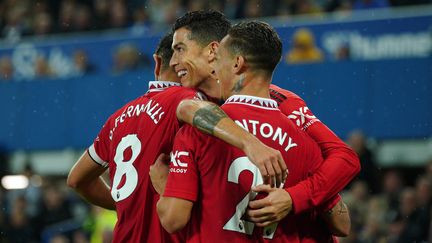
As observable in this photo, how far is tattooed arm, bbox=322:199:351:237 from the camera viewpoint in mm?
3965

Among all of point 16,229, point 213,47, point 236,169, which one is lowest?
point 16,229

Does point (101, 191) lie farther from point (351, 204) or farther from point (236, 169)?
point (351, 204)

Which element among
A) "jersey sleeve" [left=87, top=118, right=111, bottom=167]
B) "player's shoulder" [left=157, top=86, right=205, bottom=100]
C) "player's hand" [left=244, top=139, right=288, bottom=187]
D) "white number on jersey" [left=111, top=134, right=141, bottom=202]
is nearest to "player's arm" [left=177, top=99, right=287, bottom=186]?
"player's hand" [left=244, top=139, right=288, bottom=187]

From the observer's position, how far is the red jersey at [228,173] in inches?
148

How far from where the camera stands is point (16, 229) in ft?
38.1

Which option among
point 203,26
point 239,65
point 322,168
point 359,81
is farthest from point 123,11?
point 322,168

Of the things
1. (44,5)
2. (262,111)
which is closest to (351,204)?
(262,111)

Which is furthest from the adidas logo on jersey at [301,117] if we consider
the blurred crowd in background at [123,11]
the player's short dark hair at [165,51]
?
the blurred crowd in background at [123,11]

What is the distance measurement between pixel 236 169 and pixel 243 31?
1.87 ft

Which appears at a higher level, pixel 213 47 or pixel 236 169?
pixel 213 47

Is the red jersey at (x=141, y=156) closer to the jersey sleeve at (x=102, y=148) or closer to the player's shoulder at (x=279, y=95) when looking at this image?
the jersey sleeve at (x=102, y=148)

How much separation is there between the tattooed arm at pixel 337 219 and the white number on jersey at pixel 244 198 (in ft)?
0.99

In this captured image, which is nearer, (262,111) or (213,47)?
(262,111)

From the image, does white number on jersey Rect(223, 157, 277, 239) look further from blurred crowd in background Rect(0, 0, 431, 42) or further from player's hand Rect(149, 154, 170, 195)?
blurred crowd in background Rect(0, 0, 431, 42)
